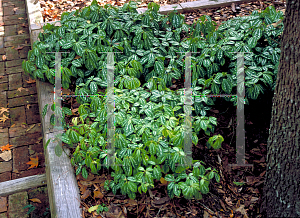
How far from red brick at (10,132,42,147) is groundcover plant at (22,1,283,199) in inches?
26.7

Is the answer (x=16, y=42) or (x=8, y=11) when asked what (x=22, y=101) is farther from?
(x=8, y=11)

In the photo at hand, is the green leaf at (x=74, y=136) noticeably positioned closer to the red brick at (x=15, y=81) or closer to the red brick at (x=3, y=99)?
the red brick at (x=3, y=99)

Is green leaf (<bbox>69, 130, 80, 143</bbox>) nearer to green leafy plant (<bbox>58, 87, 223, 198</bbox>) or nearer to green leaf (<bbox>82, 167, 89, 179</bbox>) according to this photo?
green leafy plant (<bbox>58, 87, 223, 198</bbox>)

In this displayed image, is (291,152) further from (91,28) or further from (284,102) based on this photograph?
(91,28)

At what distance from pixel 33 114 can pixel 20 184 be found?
114 cm

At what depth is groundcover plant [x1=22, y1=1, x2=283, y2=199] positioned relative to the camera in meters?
1.88

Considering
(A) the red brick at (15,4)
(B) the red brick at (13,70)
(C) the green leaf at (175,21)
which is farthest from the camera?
(A) the red brick at (15,4)

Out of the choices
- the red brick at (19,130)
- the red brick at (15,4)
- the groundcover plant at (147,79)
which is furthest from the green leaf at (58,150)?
the red brick at (15,4)

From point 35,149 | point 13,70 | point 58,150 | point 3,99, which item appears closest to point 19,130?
point 35,149

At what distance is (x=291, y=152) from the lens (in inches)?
61.6

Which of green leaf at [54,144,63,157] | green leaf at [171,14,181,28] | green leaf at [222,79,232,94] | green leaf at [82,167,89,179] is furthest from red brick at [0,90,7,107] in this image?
green leaf at [222,79,232,94]

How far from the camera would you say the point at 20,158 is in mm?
2822

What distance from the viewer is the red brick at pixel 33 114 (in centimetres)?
320

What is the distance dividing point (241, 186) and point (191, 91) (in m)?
0.86
